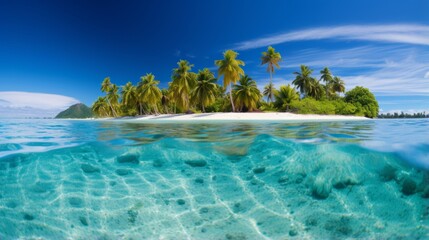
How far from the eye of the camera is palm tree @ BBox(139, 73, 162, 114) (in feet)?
146

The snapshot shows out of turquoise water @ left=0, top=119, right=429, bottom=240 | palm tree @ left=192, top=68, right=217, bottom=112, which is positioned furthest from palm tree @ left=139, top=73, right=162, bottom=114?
turquoise water @ left=0, top=119, right=429, bottom=240

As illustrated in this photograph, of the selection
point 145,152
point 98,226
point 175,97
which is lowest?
point 98,226

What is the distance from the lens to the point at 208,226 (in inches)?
126

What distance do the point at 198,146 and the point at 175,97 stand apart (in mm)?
37558

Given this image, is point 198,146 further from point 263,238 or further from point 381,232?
point 381,232

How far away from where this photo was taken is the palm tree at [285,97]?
42.9 meters

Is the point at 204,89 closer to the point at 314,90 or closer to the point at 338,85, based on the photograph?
the point at 314,90

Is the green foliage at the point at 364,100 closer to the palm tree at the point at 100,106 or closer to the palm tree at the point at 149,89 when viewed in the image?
the palm tree at the point at 149,89

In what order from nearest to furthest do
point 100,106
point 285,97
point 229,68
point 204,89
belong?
point 229,68 < point 204,89 < point 285,97 < point 100,106

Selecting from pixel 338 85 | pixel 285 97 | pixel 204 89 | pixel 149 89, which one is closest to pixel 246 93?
pixel 204 89

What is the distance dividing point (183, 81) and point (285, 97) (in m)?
18.3

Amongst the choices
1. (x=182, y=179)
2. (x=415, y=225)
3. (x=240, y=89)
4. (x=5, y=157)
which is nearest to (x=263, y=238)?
(x=182, y=179)

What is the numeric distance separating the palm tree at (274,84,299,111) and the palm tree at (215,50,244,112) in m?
10.2

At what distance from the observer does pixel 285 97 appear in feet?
142
